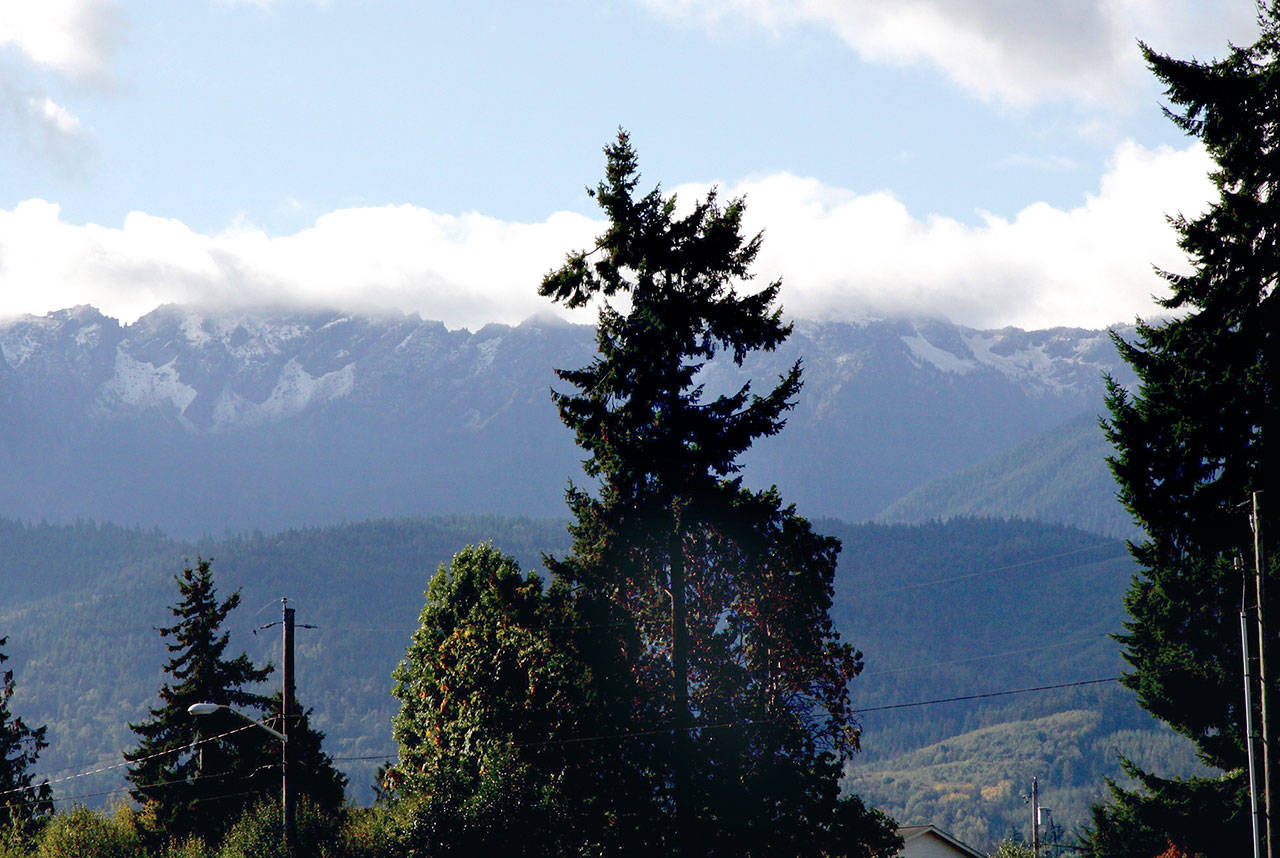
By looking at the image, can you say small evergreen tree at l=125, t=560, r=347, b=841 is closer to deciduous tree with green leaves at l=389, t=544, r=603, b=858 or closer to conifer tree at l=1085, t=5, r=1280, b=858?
deciduous tree with green leaves at l=389, t=544, r=603, b=858

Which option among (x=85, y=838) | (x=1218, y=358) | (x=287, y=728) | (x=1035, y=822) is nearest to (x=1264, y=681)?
(x=1218, y=358)

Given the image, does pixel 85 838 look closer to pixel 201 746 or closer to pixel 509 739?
pixel 201 746

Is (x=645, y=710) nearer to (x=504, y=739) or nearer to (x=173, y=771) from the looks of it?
(x=504, y=739)

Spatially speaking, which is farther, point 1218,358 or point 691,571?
point 691,571

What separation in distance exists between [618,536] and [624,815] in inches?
288

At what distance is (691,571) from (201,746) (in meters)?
30.5

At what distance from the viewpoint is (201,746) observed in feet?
205

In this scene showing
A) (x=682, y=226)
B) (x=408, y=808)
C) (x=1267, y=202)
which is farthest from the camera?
(x=408, y=808)

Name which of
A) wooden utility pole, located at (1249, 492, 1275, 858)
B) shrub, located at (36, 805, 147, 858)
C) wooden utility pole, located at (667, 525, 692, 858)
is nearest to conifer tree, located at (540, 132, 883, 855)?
wooden utility pole, located at (667, 525, 692, 858)

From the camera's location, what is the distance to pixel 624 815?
3991cm

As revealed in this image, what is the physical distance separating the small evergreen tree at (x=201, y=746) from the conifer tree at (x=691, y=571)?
1087 inches

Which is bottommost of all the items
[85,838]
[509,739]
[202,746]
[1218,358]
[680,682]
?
[85,838]

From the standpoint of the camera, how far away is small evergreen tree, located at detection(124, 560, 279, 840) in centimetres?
6291

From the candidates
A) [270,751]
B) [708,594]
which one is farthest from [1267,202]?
[270,751]
